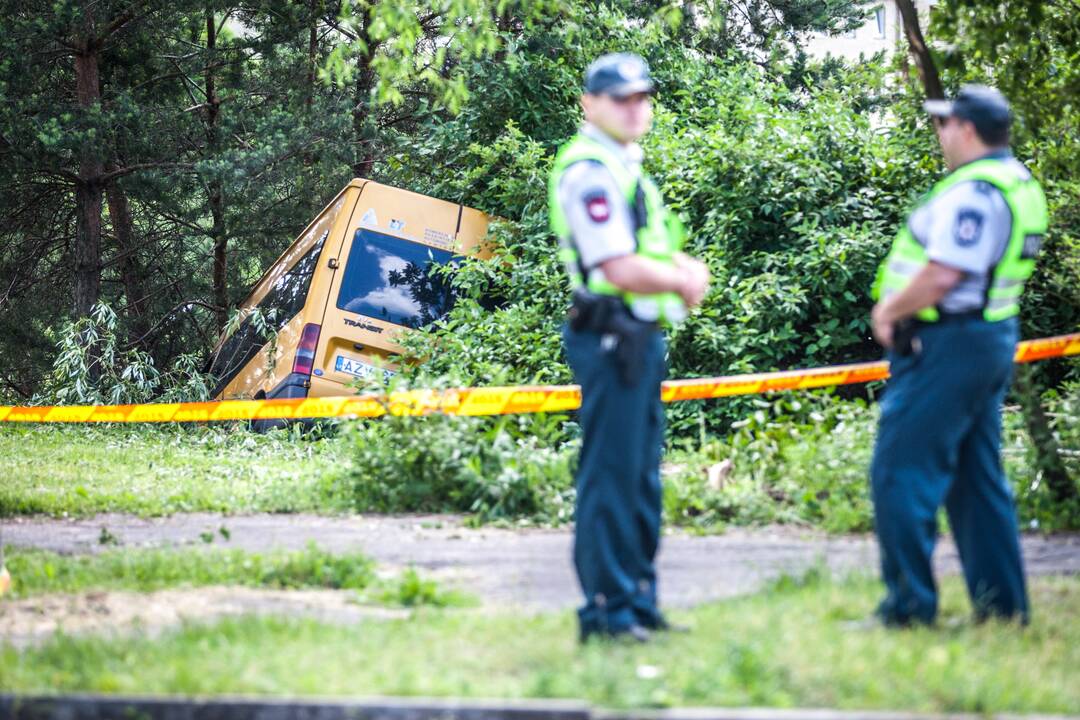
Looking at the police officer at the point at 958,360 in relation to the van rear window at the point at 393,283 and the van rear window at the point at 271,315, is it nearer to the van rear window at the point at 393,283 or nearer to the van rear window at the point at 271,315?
the van rear window at the point at 393,283

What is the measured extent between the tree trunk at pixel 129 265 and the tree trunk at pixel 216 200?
1.15 metres

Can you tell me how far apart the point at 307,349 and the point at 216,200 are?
23.7 feet

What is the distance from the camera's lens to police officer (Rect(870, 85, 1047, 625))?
14.4 ft

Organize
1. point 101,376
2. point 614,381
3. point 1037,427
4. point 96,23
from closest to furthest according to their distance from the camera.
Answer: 1. point 614,381
2. point 1037,427
3. point 101,376
4. point 96,23

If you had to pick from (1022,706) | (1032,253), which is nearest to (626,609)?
(1022,706)

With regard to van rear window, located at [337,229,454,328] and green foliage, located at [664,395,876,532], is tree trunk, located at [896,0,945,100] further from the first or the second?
van rear window, located at [337,229,454,328]

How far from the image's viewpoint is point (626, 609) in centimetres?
441

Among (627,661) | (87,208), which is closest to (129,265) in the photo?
(87,208)

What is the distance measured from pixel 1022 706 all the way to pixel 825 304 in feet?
24.3

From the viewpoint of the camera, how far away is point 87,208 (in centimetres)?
1778

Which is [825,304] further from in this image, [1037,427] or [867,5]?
[867,5]

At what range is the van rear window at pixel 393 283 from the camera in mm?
12523

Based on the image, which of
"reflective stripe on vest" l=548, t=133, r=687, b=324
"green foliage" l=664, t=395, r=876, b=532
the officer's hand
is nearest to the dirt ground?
"green foliage" l=664, t=395, r=876, b=532

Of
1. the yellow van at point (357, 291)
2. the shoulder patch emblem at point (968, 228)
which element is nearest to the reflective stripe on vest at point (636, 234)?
the shoulder patch emblem at point (968, 228)
